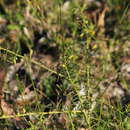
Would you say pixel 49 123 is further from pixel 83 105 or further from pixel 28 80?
pixel 28 80

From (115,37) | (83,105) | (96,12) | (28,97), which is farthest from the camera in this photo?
(96,12)

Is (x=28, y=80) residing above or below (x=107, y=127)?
above

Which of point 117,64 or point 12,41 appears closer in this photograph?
point 117,64

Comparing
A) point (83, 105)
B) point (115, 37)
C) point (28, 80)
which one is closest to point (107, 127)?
point (83, 105)

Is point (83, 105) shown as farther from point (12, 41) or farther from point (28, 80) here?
point (12, 41)

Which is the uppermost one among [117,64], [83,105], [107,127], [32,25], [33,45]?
[32,25]

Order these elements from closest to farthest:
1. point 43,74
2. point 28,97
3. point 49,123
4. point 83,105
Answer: point 83,105 → point 49,123 → point 28,97 → point 43,74
